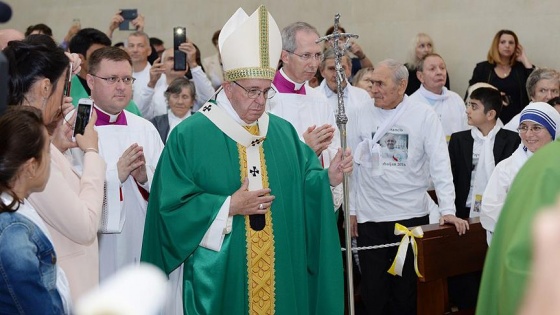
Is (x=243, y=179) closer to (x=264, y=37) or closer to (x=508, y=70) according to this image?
(x=264, y=37)

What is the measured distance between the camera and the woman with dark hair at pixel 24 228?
2680mm

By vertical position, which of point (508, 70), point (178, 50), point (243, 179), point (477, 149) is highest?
point (178, 50)

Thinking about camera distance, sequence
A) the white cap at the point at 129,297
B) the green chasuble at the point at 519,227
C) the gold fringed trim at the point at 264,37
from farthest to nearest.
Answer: the gold fringed trim at the point at 264,37 < the green chasuble at the point at 519,227 < the white cap at the point at 129,297

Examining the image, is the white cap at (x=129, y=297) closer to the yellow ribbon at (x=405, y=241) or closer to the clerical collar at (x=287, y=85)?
the yellow ribbon at (x=405, y=241)

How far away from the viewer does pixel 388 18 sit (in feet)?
36.9

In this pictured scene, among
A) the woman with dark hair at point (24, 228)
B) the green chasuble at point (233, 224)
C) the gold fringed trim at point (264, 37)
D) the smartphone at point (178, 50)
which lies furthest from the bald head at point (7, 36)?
the smartphone at point (178, 50)

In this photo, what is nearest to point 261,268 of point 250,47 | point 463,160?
point 250,47

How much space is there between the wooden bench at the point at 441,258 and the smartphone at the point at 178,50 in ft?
9.29

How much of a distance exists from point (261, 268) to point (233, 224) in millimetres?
263

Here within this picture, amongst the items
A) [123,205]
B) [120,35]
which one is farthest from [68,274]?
[120,35]

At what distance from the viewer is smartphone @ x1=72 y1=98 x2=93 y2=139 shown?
432cm

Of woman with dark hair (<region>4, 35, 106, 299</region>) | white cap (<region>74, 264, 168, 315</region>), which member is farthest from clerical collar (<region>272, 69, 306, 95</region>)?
white cap (<region>74, 264, 168, 315</region>)

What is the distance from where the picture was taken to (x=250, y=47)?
4621mm

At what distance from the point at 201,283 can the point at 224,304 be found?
16 centimetres
